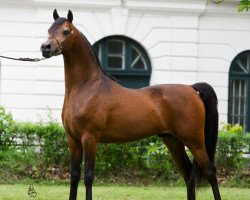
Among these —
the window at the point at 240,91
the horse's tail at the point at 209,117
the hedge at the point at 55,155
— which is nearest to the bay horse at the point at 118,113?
the horse's tail at the point at 209,117

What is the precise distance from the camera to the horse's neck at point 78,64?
8.85 meters

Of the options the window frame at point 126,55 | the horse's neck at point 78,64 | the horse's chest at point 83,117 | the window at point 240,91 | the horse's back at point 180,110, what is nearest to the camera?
the horse's chest at point 83,117

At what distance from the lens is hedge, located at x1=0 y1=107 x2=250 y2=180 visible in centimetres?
1377

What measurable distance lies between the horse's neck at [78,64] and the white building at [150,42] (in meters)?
9.35

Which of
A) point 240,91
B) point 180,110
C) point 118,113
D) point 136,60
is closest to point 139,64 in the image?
point 136,60

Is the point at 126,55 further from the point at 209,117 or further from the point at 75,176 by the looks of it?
the point at 75,176

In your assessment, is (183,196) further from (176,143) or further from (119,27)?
(119,27)

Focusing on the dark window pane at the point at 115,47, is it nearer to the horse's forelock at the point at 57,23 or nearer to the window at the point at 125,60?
the window at the point at 125,60

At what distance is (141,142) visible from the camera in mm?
13961

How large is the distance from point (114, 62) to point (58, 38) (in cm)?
1001

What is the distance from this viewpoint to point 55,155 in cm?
1390

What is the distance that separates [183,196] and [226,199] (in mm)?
732

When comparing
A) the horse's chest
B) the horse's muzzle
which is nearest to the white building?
the horse's chest

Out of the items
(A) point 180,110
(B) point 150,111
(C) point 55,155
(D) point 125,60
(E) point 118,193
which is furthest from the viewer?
(D) point 125,60
